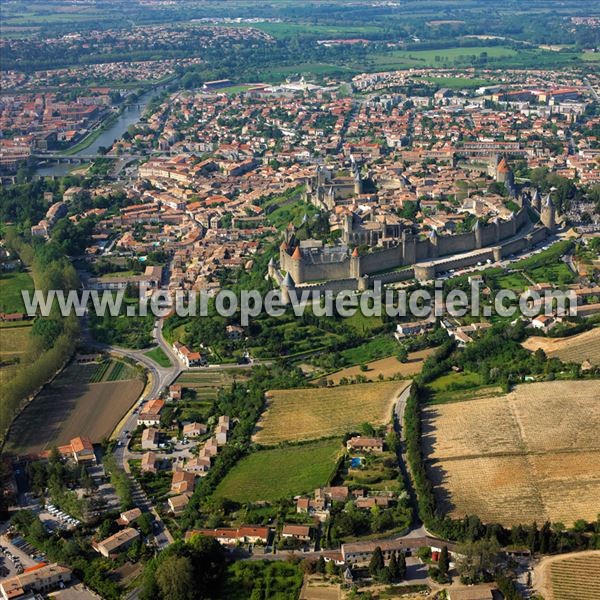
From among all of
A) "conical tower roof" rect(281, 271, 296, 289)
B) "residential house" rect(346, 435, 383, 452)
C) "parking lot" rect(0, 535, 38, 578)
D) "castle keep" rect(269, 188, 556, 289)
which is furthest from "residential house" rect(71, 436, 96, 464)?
"castle keep" rect(269, 188, 556, 289)

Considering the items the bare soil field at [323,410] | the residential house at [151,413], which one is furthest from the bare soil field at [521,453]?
the residential house at [151,413]

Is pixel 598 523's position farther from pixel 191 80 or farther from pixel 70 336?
pixel 191 80

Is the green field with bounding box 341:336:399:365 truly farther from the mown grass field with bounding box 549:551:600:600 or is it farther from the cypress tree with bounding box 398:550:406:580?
the mown grass field with bounding box 549:551:600:600

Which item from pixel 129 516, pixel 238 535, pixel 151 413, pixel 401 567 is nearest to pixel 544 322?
pixel 151 413

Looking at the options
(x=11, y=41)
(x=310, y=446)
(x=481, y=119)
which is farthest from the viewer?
(x=11, y=41)

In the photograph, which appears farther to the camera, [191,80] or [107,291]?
[191,80]

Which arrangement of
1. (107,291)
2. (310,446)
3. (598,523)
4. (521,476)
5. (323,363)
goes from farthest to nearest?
(107,291) < (323,363) < (310,446) < (521,476) < (598,523)

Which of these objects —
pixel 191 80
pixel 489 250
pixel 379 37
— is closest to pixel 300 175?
pixel 489 250
